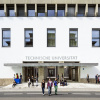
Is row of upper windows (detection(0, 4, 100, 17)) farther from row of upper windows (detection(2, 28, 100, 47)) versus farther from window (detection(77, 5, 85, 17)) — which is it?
row of upper windows (detection(2, 28, 100, 47))

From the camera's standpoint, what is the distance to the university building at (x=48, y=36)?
82.4 ft

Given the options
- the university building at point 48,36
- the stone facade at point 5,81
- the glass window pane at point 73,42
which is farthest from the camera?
the glass window pane at point 73,42

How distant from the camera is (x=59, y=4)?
990 inches

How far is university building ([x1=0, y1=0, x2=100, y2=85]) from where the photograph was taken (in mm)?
25125

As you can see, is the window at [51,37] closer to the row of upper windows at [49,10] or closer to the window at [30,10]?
the row of upper windows at [49,10]

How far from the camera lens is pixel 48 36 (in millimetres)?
25953

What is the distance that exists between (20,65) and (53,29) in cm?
853

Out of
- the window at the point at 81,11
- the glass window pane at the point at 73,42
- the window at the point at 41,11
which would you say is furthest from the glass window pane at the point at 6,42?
the window at the point at 81,11

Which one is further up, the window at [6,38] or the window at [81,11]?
the window at [81,11]

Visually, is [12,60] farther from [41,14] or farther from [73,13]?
[73,13]

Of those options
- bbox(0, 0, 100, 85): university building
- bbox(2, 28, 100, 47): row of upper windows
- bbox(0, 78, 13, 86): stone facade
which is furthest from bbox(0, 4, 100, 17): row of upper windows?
bbox(0, 78, 13, 86): stone facade

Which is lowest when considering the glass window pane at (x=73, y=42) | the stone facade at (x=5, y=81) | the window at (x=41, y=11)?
the stone facade at (x=5, y=81)

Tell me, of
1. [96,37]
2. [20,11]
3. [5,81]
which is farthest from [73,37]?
[5,81]

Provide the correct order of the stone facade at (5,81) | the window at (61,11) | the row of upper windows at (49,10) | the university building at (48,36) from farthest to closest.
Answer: the window at (61,11)
the row of upper windows at (49,10)
the university building at (48,36)
the stone facade at (5,81)
